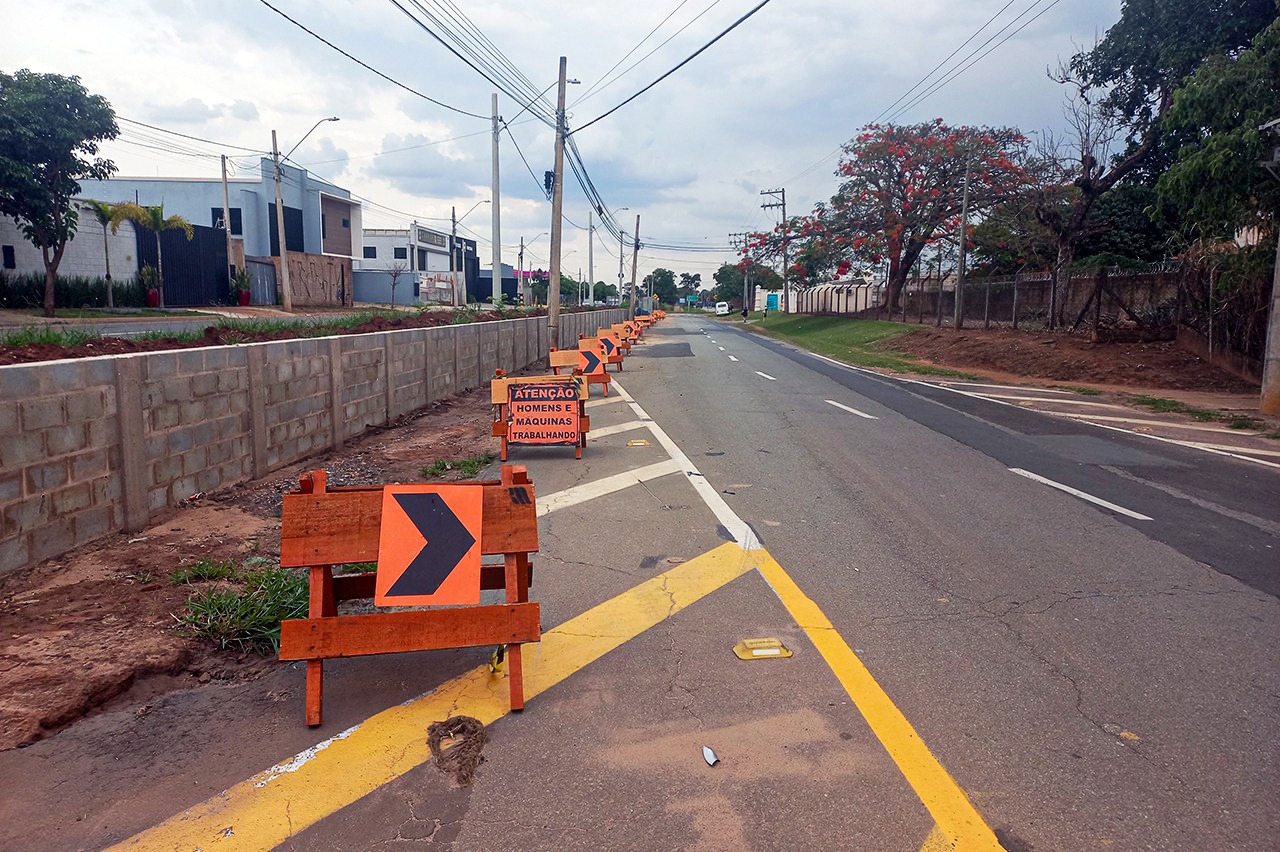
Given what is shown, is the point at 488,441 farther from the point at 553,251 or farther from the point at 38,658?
the point at 553,251

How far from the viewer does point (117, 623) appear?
16.7ft

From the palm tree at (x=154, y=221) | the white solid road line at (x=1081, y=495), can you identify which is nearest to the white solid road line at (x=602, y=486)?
the white solid road line at (x=1081, y=495)

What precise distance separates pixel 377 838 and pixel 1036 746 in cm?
275

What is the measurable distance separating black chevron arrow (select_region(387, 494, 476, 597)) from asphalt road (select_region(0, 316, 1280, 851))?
0.53 metres

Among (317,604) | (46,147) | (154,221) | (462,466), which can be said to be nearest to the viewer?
(317,604)

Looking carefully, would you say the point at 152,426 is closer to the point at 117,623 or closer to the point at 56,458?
the point at 56,458

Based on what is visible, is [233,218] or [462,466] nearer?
[462,466]

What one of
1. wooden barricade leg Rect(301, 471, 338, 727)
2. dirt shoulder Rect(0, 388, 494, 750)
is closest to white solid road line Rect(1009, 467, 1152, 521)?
wooden barricade leg Rect(301, 471, 338, 727)

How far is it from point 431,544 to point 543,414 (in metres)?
6.36

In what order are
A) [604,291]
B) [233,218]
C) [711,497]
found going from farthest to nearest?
[604,291], [233,218], [711,497]

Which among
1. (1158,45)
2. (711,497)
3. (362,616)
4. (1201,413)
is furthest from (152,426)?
(1158,45)

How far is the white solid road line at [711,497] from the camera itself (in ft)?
23.7

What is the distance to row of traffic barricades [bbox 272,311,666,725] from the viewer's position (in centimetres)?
424

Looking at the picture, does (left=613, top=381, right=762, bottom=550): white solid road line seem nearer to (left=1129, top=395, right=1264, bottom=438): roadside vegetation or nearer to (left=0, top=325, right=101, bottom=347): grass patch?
(left=0, top=325, right=101, bottom=347): grass patch
